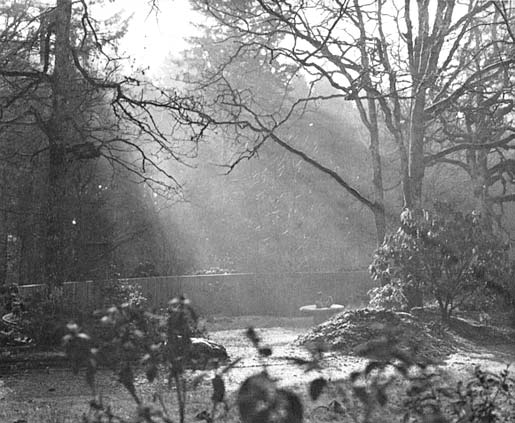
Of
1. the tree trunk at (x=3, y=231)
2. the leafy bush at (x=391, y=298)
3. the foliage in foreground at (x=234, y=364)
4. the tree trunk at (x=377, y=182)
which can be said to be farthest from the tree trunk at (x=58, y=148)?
the foliage in foreground at (x=234, y=364)

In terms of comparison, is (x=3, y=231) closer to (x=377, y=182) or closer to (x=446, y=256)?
(x=377, y=182)

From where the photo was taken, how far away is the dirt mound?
11383mm

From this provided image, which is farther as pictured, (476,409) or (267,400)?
(476,409)

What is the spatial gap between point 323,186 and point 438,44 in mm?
11345

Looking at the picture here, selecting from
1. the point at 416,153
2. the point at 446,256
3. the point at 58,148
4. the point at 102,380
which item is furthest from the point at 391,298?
the point at 102,380

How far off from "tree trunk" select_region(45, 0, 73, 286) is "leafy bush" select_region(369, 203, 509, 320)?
17.4 ft

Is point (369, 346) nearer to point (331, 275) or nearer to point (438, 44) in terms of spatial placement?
point (438, 44)

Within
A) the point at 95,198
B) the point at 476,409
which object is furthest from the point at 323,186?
the point at 476,409

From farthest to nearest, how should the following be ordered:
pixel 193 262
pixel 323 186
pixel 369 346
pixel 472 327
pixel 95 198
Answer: pixel 323 186, pixel 193 262, pixel 95 198, pixel 472 327, pixel 369 346

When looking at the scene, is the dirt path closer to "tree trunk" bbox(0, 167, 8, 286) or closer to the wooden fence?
the wooden fence

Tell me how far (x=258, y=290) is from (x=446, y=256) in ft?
33.2

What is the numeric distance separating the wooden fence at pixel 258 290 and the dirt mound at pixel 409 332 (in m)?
7.40

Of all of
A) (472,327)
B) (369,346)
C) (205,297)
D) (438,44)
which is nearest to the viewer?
(369,346)

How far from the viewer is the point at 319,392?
9.41 ft
